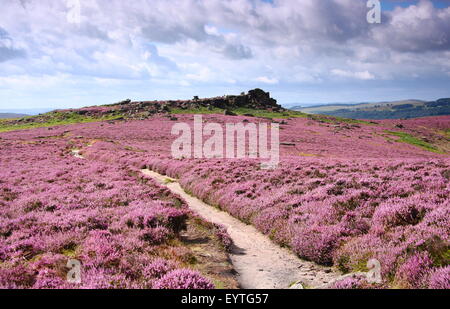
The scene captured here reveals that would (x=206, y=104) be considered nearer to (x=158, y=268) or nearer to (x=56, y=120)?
(x=56, y=120)

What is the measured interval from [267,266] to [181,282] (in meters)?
3.94

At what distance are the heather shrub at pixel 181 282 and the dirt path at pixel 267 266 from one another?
1800 mm

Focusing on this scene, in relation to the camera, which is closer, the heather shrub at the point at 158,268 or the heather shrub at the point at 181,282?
the heather shrub at the point at 181,282

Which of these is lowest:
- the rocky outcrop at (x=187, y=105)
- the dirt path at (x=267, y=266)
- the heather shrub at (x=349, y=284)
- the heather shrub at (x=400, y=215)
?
the dirt path at (x=267, y=266)

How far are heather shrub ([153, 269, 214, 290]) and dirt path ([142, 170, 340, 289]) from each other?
180 cm

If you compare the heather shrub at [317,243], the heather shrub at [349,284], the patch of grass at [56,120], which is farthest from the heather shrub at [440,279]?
the patch of grass at [56,120]

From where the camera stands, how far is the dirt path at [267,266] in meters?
8.30

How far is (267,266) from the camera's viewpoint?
9555 millimetres

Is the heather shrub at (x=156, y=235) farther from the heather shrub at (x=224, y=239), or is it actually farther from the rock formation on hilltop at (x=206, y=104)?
the rock formation on hilltop at (x=206, y=104)

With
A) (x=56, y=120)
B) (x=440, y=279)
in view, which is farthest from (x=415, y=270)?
(x=56, y=120)

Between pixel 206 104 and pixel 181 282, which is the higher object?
pixel 206 104

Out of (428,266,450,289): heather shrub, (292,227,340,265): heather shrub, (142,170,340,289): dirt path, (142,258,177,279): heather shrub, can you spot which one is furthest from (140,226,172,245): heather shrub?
(428,266,450,289): heather shrub

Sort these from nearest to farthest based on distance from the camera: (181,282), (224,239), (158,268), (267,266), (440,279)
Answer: (440,279)
(181,282)
(158,268)
(267,266)
(224,239)

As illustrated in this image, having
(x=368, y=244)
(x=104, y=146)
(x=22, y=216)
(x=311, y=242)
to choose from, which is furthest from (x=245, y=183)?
(x=104, y=146)
